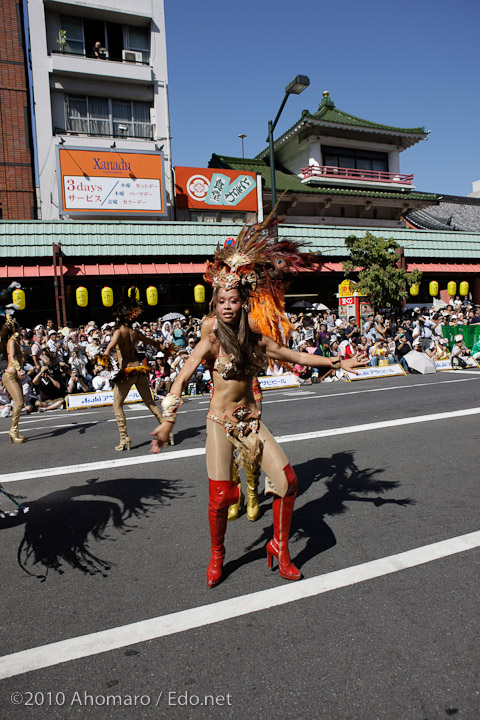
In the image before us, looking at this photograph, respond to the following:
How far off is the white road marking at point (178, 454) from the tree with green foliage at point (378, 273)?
46.2 ft

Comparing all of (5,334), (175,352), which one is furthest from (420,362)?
(5,334)

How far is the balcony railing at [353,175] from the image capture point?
107 ft

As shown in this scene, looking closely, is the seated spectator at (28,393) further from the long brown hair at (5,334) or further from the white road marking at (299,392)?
the white road marking at (299,392)

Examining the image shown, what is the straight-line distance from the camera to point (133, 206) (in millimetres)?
22969

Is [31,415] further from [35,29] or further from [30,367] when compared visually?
[35,29]

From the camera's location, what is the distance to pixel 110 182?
73.9 feet

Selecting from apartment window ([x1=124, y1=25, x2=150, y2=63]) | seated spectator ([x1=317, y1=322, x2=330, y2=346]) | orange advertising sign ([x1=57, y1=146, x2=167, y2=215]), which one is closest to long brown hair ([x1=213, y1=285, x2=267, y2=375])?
seated spectator ([x1=317, y1=322, x2=330, y2=346])

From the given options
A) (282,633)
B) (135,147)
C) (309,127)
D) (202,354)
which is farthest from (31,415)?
(309,127)

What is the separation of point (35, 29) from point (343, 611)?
28.5 meters

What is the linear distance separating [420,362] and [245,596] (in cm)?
1404

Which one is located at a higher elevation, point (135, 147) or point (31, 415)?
point (135, 147)

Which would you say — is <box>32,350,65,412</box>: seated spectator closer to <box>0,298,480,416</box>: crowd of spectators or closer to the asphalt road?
<box>0,298,480,416</box>: crowd of spectators

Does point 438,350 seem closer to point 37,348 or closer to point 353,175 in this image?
point 37,348

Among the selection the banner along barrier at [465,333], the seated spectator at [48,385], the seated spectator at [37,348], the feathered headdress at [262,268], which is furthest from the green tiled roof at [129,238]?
the feathered headdress at [262,268]
